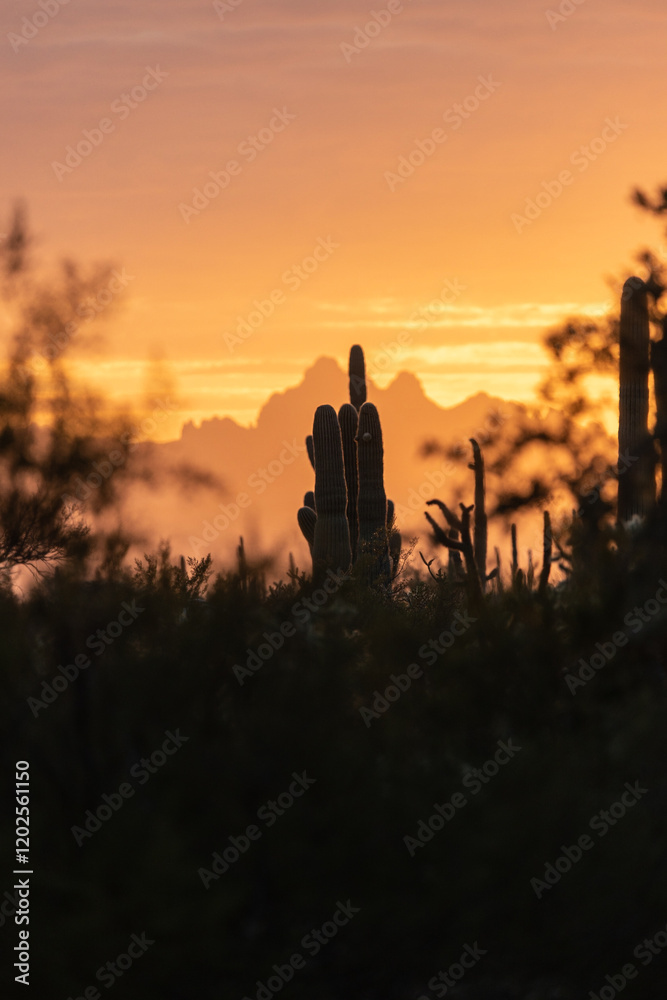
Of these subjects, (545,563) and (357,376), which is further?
(357,376)

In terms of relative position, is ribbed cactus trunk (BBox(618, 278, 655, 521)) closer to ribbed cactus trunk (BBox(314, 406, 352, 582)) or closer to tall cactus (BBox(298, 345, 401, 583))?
tall cactus (BBox(298, 345, 401, 583))

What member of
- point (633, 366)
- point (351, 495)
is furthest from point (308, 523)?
point (633, 366)

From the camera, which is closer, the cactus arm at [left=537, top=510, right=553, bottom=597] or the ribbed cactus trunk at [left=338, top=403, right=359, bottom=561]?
the cactus arm at [left=537, top=510, right=553, bottom=597]

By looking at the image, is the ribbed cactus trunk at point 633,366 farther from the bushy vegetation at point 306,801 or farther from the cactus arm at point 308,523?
the bushy vegetation at point 306,801

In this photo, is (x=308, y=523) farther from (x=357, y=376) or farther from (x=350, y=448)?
(x=357, y=376)

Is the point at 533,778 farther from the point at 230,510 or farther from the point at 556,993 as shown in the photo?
the point at 230,510

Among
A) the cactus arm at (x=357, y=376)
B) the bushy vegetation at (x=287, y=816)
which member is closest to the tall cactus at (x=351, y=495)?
the cactus arm at (x=357, y=376)

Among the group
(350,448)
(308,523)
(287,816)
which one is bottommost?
(287,816)

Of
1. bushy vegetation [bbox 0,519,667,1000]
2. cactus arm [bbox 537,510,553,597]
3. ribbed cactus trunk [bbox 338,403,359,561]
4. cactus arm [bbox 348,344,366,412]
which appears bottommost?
bushy vegetation [bbox 0,519,667,1000]

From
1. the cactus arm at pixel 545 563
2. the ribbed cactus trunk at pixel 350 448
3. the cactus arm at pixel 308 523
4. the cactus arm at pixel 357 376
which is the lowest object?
the cactus arm at pixel 545 563

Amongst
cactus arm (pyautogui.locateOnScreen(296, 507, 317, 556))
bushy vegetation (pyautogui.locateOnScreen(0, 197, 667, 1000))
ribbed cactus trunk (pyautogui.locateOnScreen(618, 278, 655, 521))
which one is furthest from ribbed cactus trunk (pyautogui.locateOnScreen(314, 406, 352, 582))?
bushy vegetation (pyautogui.locateOnScreen(0, 197, 667, 1000))

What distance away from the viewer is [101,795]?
530cm

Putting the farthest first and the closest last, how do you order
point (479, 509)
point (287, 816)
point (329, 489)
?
point (479, 509), point (329, 489), point (287, 816)

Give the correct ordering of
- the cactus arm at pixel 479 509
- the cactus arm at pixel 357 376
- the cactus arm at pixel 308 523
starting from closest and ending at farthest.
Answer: the cactus arm at pixel 308 523, the cactus arm at pixel 357 376, the cactus arm at pixel 479 509
